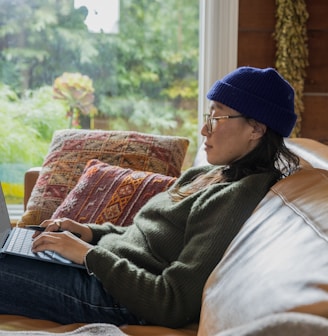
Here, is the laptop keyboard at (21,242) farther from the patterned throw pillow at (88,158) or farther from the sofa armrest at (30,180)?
the sofa armrest at (30,180)

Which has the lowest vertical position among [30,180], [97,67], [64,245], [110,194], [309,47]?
[30,180]

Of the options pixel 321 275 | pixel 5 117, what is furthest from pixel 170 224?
pixel 5 117

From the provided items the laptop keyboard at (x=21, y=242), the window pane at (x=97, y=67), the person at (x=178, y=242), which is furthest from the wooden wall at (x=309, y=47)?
the laptop keyboard at (x=21, y=242)

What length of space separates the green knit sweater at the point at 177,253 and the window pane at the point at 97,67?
6.90 ft

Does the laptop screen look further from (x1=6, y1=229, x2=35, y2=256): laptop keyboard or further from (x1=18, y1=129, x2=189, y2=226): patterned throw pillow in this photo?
(x1=18, y1=129, x2=189, y2=226): patterned throw pillow

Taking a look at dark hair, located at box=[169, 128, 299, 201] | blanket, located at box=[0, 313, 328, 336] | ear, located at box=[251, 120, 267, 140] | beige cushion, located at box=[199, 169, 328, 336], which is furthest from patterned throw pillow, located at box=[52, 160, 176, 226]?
blanket, located at box=[0, 313, 328, 336]

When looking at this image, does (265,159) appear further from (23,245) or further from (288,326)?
(288,326)

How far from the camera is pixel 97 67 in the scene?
3932 mm

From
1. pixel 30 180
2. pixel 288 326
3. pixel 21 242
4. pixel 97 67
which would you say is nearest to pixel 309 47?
pixel 97 67

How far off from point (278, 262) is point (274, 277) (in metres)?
0.06

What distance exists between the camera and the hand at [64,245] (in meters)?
1.79

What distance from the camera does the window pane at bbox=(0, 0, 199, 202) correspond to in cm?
388

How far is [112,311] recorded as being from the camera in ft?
5.74

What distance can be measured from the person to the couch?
0.18 feet
